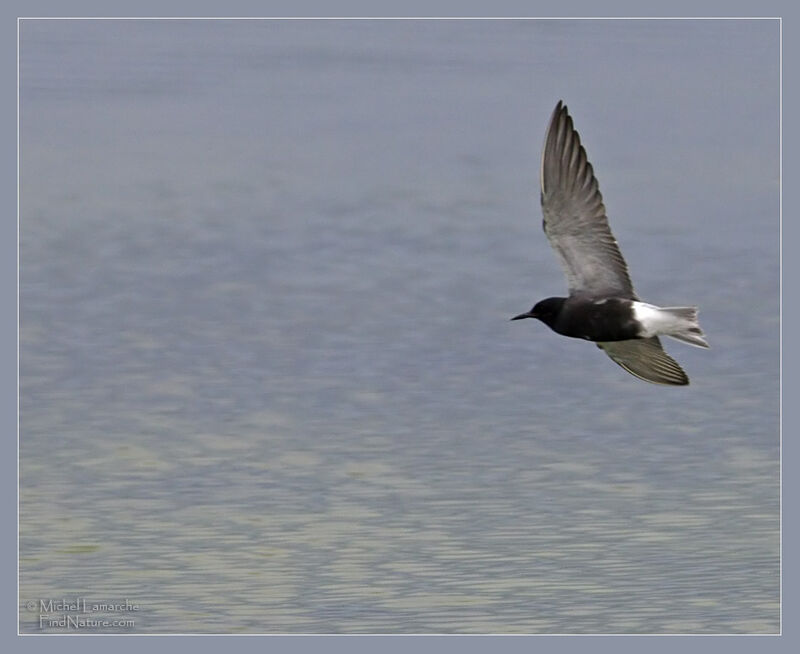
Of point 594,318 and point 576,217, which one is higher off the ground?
point 576,217

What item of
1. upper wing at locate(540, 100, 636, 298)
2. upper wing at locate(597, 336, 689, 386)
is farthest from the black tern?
upper wing at locate(597, 336, 689, 386)

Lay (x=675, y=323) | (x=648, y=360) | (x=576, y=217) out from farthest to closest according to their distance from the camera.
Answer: (x=648, y=360) < (x=576, y=217) < (x=675, y=323)

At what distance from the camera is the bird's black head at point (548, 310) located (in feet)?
31.1

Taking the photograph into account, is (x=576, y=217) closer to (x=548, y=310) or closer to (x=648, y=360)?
(x=548, y=310)

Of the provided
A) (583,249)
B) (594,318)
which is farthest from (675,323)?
(583,249)

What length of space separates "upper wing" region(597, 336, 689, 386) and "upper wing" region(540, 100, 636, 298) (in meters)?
0.37

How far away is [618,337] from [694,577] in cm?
117

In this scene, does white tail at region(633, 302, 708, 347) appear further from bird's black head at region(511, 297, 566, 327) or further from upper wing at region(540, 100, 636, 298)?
bird's black head at region(511, 297, 566, 327)

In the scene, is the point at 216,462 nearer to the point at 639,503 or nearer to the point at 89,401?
the point at 89,401

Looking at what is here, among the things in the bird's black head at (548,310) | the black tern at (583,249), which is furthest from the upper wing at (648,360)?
the bird's black head at (548,310)

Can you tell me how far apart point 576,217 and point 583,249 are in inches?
6.0

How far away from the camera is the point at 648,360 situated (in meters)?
9.67

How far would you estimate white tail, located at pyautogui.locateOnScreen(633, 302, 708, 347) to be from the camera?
29.9 feet

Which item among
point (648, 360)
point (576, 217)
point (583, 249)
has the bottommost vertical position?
point (648, 360)
